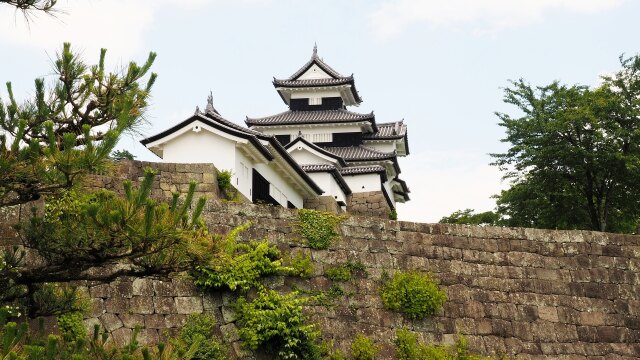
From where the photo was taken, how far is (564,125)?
22938mm

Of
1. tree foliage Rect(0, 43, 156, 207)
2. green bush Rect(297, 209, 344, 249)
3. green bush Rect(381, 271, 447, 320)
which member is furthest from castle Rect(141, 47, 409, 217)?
tree foliage Rect(0, 43, 156, 207)

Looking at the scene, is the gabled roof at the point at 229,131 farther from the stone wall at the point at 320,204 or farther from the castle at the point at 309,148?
the stone wall at the point at 320,204

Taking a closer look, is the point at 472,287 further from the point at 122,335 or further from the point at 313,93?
the point at 313,93

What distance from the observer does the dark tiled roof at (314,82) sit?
29469mm

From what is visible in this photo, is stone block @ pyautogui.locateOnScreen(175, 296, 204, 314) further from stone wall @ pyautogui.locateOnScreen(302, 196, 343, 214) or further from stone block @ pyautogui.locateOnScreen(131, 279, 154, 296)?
stone wall @ pyautogui.locateOnScreen(302, 196, 343, 214)

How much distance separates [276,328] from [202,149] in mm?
6921

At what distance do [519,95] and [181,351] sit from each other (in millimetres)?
21010

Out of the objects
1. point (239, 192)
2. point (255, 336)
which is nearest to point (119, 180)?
point (239, 192)

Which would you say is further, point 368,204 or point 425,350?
point 368,204

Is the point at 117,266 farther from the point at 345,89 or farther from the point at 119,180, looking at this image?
the point at 345,89

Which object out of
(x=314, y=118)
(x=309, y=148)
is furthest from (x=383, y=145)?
(x=309, y=148)

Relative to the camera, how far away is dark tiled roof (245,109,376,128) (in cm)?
2808

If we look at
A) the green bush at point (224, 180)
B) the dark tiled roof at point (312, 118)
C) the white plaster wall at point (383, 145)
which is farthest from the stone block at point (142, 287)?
the white plaster wall at point (383, 145)

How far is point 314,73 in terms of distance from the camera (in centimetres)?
3053
